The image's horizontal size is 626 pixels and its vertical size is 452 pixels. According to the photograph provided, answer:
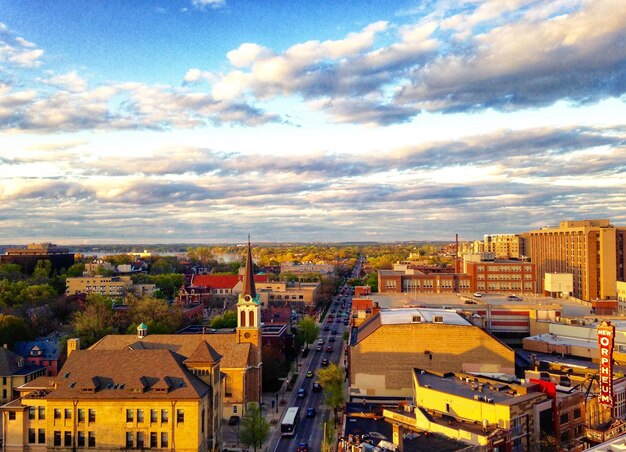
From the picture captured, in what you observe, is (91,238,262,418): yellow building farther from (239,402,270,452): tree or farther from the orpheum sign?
the orpheum sign

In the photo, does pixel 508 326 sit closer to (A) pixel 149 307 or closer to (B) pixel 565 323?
(B) pixel 565 323

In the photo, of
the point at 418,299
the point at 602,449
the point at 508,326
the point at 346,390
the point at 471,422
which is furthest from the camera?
the point at 418,299

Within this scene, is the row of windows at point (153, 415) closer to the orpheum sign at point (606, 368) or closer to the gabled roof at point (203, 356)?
the gabled roof at point (203, 356)

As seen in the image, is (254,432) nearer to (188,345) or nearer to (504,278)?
(188,345)

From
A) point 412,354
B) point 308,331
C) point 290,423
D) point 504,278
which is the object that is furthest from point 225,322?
point 504,278

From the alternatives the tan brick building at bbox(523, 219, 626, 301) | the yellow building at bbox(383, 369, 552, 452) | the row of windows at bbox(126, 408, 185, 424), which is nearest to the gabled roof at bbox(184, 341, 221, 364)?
the row of windows at bbox(126, 408, 185, 424)

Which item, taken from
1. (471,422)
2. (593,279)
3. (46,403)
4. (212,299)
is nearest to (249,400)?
(46,403)
